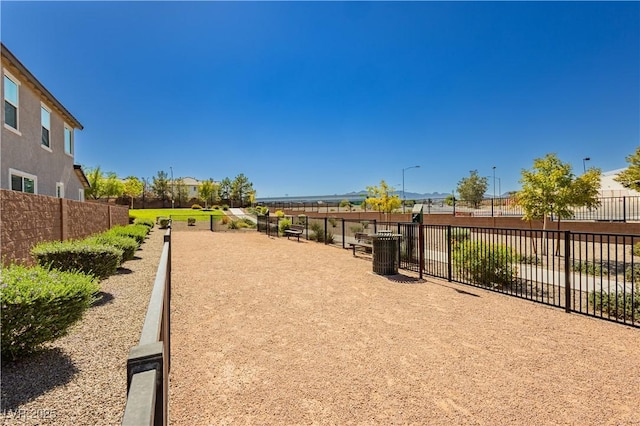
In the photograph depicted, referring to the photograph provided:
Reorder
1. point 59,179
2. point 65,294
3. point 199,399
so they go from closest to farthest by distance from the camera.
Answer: point 199,399, point 65,294, point 59,179

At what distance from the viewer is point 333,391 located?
381 cm

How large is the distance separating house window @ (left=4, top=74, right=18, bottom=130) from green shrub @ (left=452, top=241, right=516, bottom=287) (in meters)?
14.6

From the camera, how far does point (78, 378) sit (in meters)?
3.58

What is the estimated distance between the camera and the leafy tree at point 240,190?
248ft

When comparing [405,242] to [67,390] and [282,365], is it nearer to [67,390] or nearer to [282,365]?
[282,365]

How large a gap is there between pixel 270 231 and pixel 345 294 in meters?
18.4

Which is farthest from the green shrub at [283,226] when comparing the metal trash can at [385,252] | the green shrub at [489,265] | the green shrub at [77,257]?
the green shrub at [77,257]

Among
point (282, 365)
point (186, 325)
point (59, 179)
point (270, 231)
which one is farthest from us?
point (270, 231)

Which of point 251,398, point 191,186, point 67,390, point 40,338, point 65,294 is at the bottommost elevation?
point 251,398

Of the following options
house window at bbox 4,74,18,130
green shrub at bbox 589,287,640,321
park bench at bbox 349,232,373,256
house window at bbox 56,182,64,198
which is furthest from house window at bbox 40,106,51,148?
green shrub at bbox 589,287,640,321

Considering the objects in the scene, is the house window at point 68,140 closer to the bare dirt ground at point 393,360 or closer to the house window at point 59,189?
the house window at point 59,189

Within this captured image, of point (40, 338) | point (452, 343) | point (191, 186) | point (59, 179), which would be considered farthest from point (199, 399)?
point (191, 186)

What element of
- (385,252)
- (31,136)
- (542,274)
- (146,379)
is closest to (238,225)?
(31,136)

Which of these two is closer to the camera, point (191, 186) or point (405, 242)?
point (405, 242)
